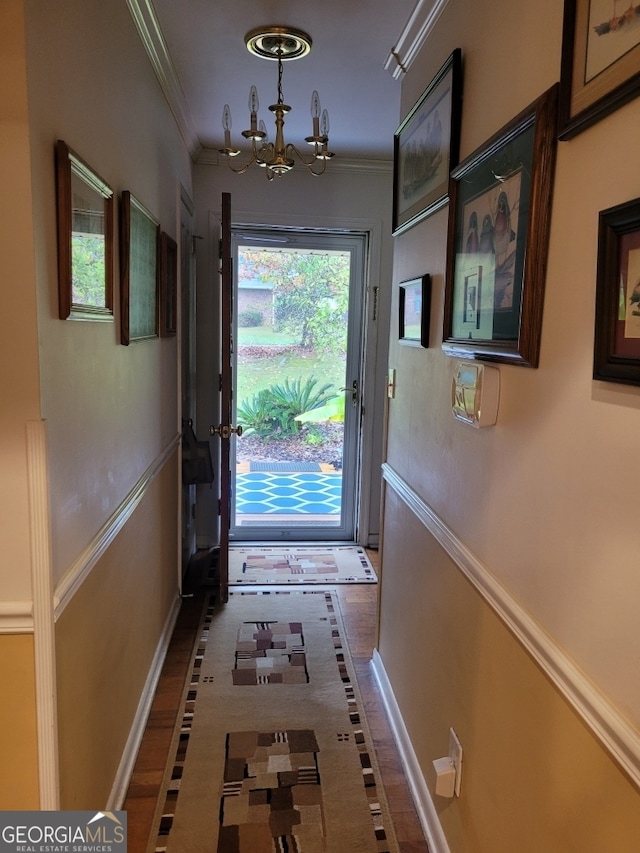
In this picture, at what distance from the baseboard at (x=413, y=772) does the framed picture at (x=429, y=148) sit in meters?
1.72

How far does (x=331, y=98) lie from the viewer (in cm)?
265

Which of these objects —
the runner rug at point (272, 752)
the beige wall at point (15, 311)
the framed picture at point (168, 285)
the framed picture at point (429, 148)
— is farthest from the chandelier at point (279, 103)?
the runner rug at point (272, 752)

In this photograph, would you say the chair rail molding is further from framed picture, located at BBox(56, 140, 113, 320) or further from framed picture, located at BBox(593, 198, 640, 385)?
framed picture, located at BBox(56, 140, 113, 320)

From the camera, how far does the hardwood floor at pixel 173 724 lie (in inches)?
68.9

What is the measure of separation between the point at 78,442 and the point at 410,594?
3.90 ft

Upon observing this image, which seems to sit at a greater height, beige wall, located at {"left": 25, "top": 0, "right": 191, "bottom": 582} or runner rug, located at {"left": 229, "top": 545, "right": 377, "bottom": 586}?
beige wall, located at {"left": 25, "top": 0, "right": 191, "bottom": 582}

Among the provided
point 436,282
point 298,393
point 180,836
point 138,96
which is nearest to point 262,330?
point 298,393

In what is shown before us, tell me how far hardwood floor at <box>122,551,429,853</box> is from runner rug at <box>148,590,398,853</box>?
33 millimetres

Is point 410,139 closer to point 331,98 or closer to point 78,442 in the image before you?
point 331,98

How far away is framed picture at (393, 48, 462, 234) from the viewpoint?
1.60 metres

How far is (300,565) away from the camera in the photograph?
366cm

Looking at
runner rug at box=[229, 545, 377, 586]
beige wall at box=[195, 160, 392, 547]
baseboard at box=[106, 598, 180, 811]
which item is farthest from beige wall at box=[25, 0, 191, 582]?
runner rug at box=[229, 545, 377, 586]

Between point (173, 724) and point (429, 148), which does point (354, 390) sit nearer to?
point (429, 148)

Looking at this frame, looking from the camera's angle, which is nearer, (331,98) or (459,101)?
(459,101)
